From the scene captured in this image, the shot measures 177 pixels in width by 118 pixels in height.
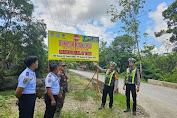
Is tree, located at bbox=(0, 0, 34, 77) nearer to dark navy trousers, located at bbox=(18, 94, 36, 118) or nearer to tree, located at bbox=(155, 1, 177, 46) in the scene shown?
dark navy trousers, located at bbox=(18, 94, 36, 118)

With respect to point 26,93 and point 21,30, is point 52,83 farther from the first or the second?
point 21,30

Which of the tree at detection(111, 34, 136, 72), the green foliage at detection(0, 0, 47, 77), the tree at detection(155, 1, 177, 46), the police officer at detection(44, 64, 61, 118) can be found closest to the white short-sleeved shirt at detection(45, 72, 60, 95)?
the police officer at detection(44, 64, 61, 118)

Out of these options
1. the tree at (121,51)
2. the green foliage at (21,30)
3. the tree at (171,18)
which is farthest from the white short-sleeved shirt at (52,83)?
the tree at (121,51)

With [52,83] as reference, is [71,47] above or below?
above

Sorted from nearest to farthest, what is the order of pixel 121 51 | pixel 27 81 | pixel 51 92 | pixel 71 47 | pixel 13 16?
pixel 27 81
pixel 51 92
pixel 71 47
pixel 13 16
pixel 121 51

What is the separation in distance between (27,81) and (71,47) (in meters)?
2.92

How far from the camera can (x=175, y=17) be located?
46.0 ft

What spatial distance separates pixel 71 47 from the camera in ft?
15.8

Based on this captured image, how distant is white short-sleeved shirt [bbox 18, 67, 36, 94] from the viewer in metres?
2.00

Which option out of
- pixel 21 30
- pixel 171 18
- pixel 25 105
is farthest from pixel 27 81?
pixel 171 18

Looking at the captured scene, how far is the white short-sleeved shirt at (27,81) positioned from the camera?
2.00m

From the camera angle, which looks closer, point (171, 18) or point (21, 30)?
point (21, 30)

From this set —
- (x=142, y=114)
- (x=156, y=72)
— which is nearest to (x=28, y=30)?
(x=142, y=114)

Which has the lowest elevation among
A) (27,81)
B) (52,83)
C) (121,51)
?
(52,83)
